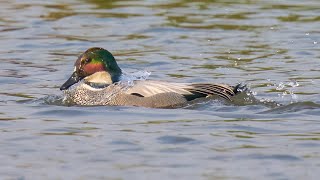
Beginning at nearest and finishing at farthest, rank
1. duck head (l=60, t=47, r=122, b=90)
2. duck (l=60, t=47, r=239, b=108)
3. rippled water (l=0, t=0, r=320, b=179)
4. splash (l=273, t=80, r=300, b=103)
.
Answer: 1. rippled water (l=0, t=0, r=320, b=179)
2. duck (l=60, t=47, r=239, b=108)
3. splash (l=273, t=80, r=300, b=103)
4. duck head (l=60, t=47, r=122, b=90)

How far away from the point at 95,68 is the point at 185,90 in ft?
3.76

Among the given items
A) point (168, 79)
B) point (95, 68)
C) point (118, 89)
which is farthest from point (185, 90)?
point (168, 79)

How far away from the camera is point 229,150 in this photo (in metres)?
8.66

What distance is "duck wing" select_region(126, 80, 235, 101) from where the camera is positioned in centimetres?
1106

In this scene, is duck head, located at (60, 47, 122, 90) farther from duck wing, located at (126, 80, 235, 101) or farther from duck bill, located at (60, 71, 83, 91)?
duck wing, located at (126, 80, 235, 101)

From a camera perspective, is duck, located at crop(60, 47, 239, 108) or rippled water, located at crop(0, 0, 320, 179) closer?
rippled water, located at crop(0, 0, 320, 179)

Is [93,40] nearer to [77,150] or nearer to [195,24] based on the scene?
[195,24]

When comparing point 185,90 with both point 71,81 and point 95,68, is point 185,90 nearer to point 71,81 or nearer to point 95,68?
point 95,68

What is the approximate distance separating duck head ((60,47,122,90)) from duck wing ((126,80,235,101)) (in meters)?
0.63

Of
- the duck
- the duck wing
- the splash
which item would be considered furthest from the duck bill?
the splash

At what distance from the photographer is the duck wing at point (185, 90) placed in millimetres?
11062

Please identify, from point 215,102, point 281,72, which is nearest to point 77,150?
point 215,102

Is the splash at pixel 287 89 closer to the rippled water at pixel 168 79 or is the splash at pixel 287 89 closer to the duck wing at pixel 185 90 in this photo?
the rippled water at pixel 168 79

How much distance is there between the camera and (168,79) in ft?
43.2
